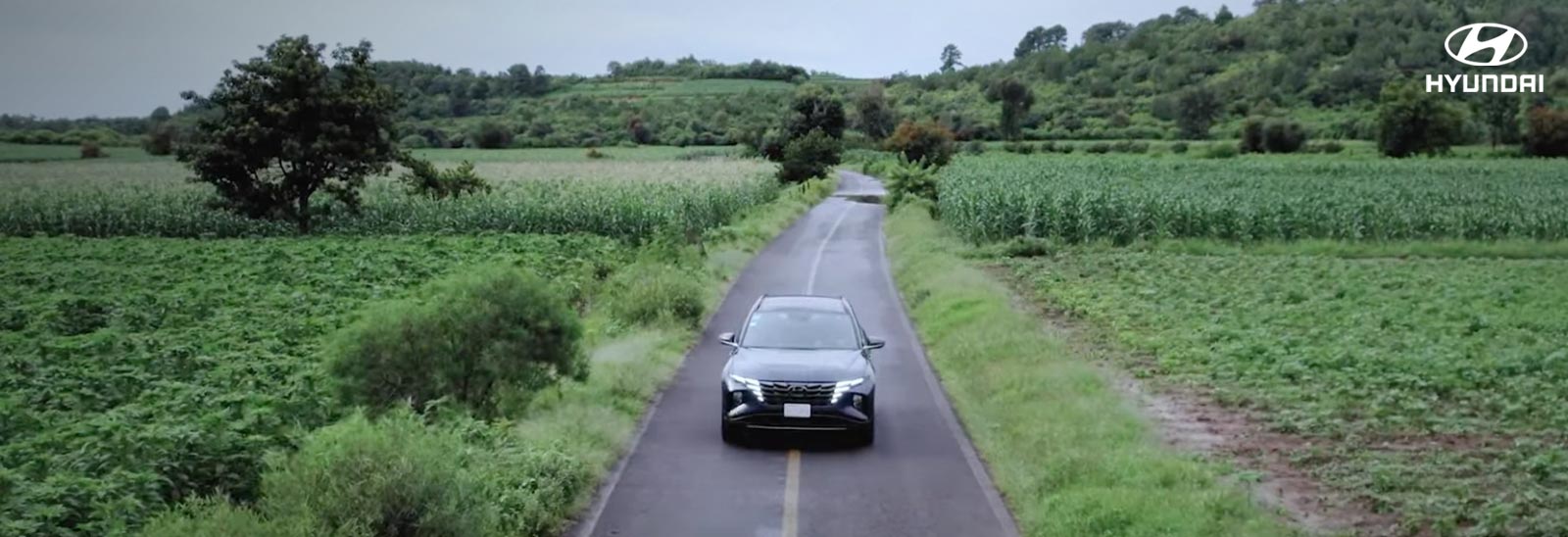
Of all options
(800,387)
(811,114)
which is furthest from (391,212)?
(811,114)

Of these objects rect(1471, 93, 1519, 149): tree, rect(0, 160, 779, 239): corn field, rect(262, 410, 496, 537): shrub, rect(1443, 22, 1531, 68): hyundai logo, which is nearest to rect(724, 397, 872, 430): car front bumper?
rect(262, 410, 496, 537): shrub

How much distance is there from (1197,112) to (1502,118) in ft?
96.2

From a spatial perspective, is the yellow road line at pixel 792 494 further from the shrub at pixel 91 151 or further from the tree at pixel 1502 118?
the tree at pixel 1502 118

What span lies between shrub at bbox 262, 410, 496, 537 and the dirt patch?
24.1ft

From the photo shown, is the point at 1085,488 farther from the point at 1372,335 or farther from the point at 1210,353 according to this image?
the point at 1372,335

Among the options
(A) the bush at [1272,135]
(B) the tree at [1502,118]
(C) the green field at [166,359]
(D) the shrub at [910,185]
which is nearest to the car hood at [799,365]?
(C) the green field at [166,359]

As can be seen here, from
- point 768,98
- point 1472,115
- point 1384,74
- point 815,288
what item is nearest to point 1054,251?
point 815,288

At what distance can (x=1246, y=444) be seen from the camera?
46.5ft

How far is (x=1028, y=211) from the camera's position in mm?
40344

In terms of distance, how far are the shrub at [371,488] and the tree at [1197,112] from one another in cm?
11510

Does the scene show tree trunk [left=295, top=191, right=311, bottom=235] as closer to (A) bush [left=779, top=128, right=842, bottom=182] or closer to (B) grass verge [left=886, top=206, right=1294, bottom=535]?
(B) grass verge [left=886, top=206, right=1294, bottom=535]

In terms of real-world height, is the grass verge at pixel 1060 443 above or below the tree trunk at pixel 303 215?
below

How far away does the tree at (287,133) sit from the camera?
42.6 meters

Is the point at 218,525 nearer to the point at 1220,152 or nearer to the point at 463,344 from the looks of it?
the point at 463,344
